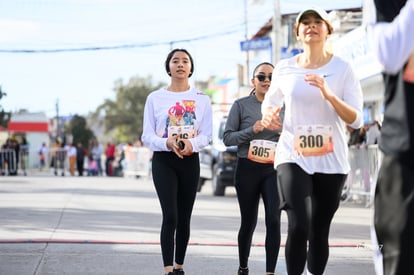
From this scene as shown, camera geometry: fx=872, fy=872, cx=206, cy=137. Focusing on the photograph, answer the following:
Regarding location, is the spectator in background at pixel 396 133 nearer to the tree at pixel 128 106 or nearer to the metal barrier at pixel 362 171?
the metal barrier at pixel 362 171

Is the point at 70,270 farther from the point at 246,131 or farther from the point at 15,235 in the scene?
the point at 15,235

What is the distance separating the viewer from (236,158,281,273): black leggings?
7.05 m

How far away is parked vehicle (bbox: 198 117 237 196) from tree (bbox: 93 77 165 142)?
258 ft

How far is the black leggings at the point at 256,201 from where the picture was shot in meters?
7.05

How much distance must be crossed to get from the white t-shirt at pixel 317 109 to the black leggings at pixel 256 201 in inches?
66.2

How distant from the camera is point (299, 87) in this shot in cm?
529

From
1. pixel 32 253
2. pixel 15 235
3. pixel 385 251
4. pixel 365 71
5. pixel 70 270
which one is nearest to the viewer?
pixel 385 251

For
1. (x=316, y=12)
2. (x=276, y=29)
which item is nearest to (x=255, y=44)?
(x=276, y=29)

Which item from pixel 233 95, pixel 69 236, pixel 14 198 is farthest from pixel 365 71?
pixel 233 95

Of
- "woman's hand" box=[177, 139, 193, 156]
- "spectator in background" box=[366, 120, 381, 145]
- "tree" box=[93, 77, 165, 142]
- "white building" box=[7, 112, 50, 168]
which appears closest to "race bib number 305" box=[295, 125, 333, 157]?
"woman's hand" box=[177, 139, 193, 156]

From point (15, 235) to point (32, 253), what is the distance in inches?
70.4

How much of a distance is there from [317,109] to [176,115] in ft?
6.97

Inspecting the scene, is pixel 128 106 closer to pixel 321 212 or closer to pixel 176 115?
pixel 176 115

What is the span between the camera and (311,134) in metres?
5.27
